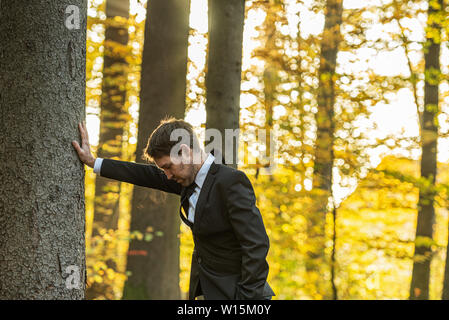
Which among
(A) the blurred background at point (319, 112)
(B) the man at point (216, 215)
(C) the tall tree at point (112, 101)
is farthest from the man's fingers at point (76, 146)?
(C) the tall tree at point (112, 101)

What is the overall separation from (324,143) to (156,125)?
327 cm

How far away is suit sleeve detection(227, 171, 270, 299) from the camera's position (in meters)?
2.49

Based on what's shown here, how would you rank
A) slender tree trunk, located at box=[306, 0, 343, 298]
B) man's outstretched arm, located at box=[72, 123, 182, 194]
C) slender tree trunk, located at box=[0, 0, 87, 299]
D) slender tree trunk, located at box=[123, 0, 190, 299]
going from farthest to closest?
1. slender tree trunk, located at box=[306, 0, 343, 298]
2. slender tree trunk, located at box=[123, 0, 190, 299]
3. man's outstretched arm, located at box=[72, 123, 182, 194]
4. slender tree trunk, located at box=[0, 0, 87, 299]

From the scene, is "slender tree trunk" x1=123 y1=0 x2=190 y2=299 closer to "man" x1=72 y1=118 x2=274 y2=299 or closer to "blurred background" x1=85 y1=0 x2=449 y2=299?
"blurred background" x1=85 y1=0 x2=449 y2=299

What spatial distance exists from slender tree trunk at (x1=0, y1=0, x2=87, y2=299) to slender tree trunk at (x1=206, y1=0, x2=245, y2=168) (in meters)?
2.50

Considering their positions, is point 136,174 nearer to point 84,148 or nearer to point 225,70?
point 84,148

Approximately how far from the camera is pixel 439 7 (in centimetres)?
694

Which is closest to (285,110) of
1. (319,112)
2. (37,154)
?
(319,112)

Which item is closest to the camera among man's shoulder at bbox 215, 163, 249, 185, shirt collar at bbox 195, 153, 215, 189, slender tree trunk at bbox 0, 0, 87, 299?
slender tree trunk at bbox 0, 0, 87, 299

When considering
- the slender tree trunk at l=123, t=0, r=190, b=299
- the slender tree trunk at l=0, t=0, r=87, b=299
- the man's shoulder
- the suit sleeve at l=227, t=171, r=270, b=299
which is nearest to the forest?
the slender tree trunk at l=123, t=0, r=190, b=299

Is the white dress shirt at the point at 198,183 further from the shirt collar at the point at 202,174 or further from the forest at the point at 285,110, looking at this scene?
the forest at the point at 285,110

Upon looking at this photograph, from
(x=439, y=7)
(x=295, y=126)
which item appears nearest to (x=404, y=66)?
(x=439, y=7)

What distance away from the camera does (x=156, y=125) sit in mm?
5625
